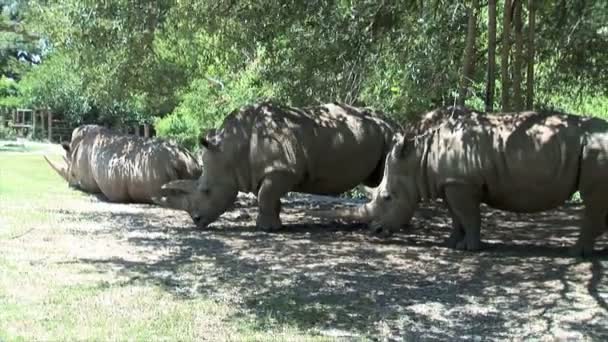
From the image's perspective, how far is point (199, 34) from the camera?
55.0ft

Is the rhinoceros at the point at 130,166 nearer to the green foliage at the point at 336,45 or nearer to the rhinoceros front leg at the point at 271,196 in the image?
the green foliage at the point at 336,45

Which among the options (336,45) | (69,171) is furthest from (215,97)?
(336,45)

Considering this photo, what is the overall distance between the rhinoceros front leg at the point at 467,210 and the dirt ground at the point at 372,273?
20 centimetres

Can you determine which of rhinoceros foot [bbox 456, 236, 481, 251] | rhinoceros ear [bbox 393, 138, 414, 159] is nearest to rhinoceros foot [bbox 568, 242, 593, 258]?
rhinoceros foot [bbox 456, 236, 481, 251]

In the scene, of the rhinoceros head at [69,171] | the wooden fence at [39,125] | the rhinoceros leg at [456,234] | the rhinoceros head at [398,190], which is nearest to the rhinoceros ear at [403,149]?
the rhinoceros head at [398,190]

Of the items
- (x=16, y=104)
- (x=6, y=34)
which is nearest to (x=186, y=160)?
(x=6, y=34)

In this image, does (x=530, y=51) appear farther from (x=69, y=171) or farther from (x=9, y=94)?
(x=9, y=94)

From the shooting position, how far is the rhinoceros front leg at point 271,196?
1102cm

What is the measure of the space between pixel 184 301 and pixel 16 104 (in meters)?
40.0

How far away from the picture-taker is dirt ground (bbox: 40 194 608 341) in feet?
20.6

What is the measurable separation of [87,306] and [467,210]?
458 centimetres

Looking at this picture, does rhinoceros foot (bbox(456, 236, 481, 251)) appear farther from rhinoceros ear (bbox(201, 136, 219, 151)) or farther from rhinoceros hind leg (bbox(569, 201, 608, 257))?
rhinoceros ear (bbox(201, 136, 219, 151))

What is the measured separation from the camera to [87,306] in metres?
6.60

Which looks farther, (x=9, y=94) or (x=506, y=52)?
(x=9, y=94)
